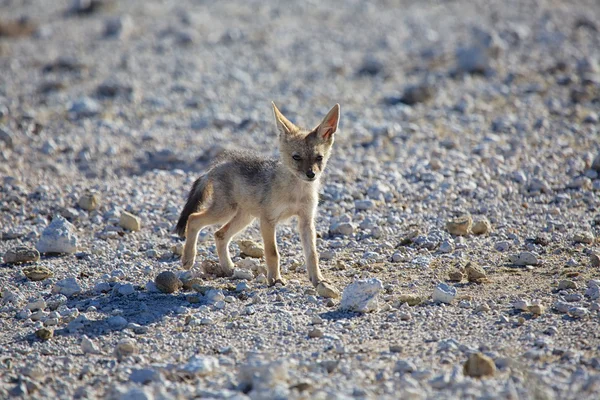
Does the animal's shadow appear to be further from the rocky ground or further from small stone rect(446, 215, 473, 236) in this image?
small stone rect(446, 215, 473, 236)

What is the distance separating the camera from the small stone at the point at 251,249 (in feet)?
26.4

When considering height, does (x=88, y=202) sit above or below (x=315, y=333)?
above

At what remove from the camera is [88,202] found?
906 centimetres

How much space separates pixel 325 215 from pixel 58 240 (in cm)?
290

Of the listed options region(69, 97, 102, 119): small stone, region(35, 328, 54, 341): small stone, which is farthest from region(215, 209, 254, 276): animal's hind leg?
region(69, 97, 102, 119): small stone

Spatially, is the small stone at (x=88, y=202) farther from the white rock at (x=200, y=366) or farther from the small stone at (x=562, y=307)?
the small stone at (x=562, y=307)

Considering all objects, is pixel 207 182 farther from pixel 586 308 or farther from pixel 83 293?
pixel 586 308

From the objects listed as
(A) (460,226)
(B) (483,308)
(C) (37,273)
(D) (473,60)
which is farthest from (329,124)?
(D) (473,60)

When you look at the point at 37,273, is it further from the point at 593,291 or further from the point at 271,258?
the point at 593,291

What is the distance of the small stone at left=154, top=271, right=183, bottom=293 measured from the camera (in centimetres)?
685

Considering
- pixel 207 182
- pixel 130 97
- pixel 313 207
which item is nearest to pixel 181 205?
pixel 207 182

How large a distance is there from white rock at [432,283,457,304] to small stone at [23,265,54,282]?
3.53m

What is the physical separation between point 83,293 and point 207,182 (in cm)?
165

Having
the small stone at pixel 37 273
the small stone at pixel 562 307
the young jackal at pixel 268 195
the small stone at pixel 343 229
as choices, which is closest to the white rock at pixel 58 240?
the small stone at pixel 37 273
